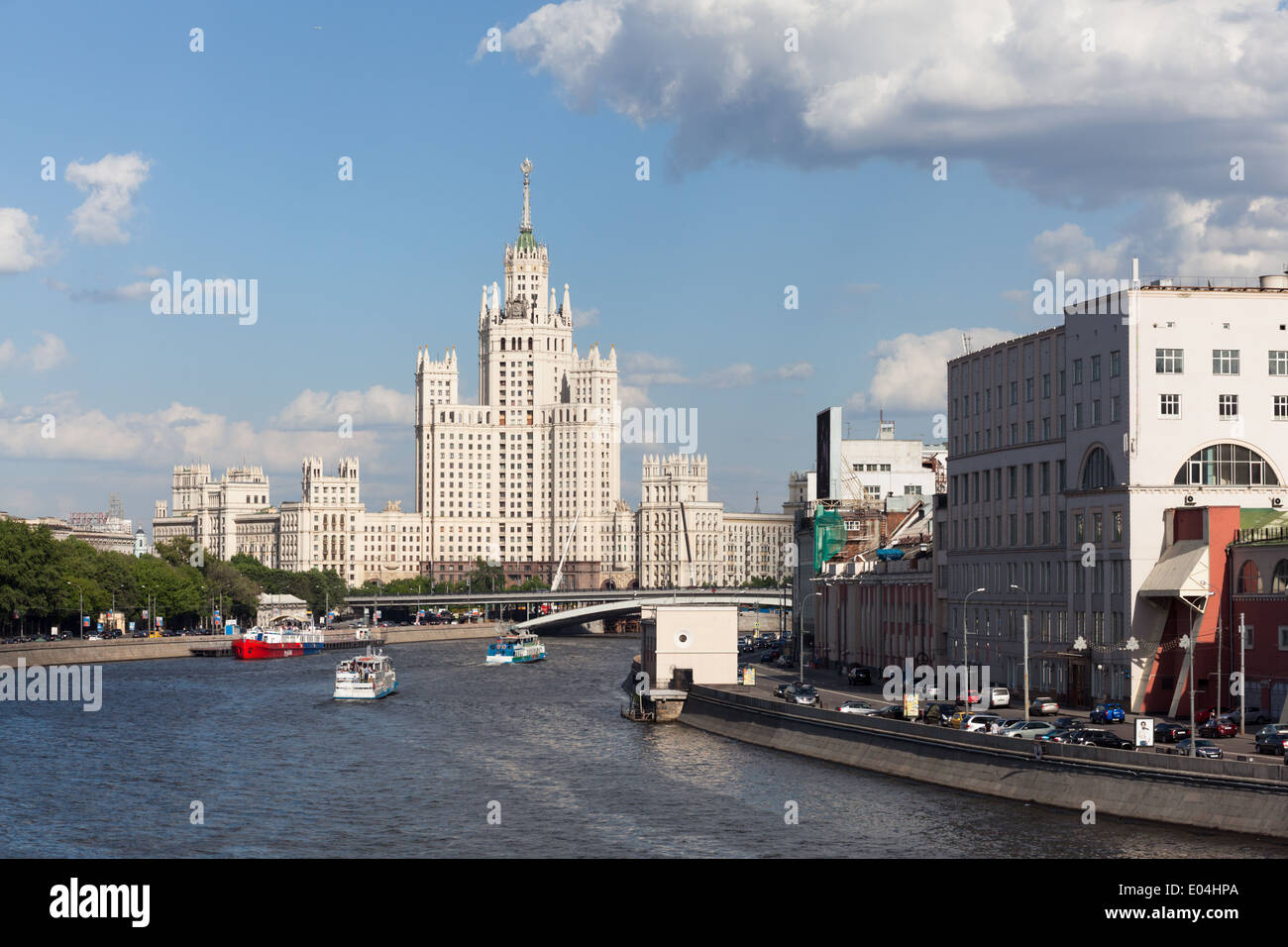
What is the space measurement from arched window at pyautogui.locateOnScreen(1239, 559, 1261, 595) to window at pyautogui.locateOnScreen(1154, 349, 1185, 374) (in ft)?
38.7

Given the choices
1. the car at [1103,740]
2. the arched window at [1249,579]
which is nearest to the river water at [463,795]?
the car at [1103,740]

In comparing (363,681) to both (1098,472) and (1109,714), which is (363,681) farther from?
(1109,714)

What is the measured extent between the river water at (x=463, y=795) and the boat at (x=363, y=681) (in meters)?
6.54

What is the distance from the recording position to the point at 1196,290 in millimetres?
85438

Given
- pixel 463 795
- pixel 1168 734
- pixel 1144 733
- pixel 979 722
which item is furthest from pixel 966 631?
pixel 463 795

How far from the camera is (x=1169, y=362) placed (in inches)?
3349

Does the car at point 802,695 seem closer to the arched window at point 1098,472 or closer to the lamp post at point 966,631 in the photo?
the lamp post at point 966,631

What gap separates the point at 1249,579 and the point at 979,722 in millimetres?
14199

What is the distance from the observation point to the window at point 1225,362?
8538 centimetres

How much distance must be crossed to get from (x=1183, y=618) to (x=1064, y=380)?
16.8 metres

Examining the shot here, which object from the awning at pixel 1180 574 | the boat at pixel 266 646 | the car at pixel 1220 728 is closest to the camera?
the car at pixel 1220 728

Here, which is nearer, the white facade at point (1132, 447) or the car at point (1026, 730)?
the car at point (1026, 730)
